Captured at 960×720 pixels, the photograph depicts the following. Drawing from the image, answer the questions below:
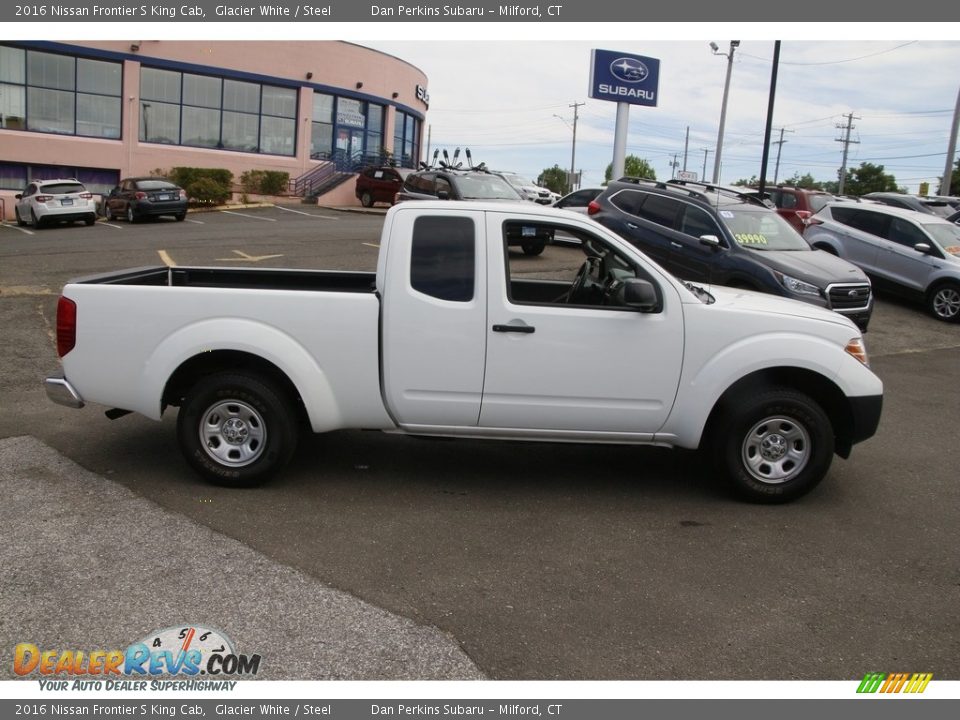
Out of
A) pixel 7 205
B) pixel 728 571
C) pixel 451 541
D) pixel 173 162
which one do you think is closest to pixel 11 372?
pixel 451 541

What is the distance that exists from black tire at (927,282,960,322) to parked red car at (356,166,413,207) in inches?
832

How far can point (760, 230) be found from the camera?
42.7 feet

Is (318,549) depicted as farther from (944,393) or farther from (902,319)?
(902,319)

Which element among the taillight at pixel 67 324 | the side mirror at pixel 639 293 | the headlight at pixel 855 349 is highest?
the side mirror at pixel 639 293

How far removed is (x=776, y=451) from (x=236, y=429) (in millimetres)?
3525

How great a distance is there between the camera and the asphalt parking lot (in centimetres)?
401

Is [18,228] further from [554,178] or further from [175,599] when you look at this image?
[554,178]

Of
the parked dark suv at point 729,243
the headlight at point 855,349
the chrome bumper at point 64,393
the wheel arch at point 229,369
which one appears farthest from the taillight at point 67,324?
the parked dark suv at point 729,243

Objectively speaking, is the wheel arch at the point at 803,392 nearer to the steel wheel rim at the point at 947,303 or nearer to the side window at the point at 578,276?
the side window at the point at 578,276

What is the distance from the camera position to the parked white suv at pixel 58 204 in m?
25.2

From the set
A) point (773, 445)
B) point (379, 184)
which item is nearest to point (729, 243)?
point (773, 445)

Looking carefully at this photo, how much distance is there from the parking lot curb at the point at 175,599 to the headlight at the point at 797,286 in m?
8.91

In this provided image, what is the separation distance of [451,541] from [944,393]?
7.21m

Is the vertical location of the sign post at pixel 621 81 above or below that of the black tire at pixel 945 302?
above
